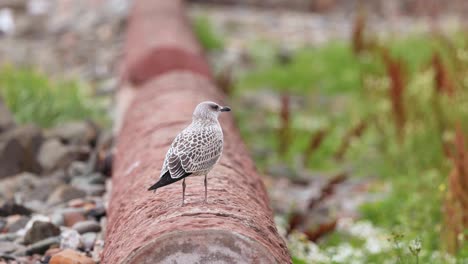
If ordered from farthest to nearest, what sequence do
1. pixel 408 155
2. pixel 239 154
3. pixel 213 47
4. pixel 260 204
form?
pixel 213 47, pixel 408 155, pixel 239 154, pixel 260 204

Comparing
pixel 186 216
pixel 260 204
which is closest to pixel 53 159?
pixel 260 204

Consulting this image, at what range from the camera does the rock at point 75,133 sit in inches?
242

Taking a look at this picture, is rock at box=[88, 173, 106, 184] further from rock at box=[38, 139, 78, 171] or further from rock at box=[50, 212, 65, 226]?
rock at box=[50, 212, 65, 226]

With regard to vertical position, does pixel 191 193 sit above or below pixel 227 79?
below

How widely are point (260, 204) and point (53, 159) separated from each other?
2525 millimetres

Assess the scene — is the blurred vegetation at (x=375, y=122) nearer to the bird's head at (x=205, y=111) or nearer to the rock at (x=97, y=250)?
the rock at (x=97, y=250)

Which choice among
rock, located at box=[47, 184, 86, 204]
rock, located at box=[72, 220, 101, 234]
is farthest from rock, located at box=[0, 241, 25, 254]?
→ rock, located at box=[47, 184, 86, 204]

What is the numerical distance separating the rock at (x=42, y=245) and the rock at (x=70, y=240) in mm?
30

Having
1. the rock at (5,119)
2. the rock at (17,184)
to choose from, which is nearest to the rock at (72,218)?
the rock at (17,184)

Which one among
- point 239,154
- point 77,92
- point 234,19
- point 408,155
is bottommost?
point 239,154

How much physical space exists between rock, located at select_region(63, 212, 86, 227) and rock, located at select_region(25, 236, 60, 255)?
1.22ft

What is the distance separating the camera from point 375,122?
7.09 m

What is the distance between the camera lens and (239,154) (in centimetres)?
411

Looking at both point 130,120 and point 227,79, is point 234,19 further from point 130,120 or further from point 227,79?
point 130,120
